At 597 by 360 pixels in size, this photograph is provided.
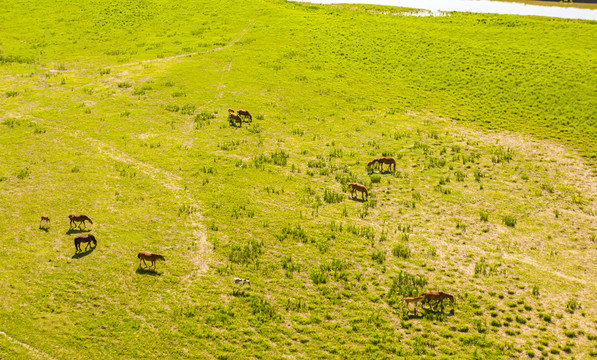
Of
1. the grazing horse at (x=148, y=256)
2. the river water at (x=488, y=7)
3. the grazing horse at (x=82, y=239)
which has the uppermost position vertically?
the river water at (x=488, y=7)

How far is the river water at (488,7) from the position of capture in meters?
92.9

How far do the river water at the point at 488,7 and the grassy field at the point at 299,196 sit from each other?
2236 cm

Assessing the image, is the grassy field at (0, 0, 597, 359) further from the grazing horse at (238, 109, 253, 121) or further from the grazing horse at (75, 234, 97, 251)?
the grazing horse at (238, 109, 253, 121)

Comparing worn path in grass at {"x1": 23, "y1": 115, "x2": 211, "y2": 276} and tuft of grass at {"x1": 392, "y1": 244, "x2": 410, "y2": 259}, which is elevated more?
worn path in grass at {"x1": 23, "y1": 115, "x2": 211, "y2": 276}

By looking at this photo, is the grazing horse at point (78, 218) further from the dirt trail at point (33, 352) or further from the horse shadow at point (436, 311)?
the horse shadow at point (436, 311)

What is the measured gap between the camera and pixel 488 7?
335ft

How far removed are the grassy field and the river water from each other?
73.4 feet

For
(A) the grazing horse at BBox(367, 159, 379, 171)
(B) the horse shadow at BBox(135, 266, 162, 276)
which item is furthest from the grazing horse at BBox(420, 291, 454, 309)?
(A) the grazing horse at BBox(367, 159, 379, 171)

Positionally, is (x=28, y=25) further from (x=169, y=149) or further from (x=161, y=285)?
(x=161, y=285)

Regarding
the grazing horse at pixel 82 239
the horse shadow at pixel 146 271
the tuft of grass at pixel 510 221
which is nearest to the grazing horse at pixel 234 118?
the grazing horse at pixel 82 239

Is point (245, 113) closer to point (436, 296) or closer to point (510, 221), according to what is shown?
point (510, 221)

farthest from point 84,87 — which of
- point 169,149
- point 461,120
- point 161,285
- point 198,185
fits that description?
point 461,120

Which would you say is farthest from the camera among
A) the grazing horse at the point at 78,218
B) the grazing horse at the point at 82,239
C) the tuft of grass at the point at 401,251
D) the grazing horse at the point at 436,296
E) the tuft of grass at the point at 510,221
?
the tuft of grass at the point at 510,221

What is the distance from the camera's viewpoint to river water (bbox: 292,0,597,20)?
9288 cm
